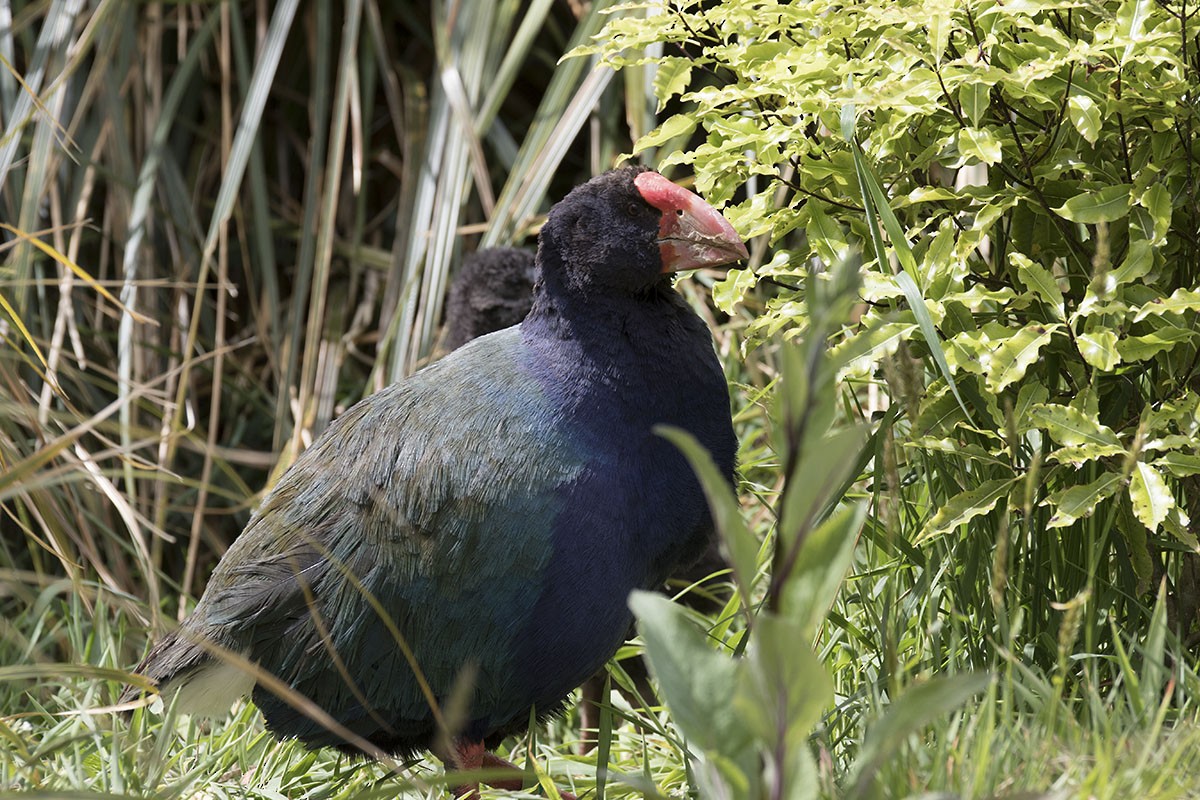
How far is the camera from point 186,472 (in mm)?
3979

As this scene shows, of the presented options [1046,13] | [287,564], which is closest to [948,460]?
[1046,13]

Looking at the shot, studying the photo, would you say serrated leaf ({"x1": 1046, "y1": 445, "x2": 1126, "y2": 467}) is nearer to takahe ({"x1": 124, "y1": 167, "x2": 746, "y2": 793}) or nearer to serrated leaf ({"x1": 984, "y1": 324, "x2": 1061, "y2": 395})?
serrated leaf ({"x1": 984, "y1": 324, "x2": 1061, "y2": 395})

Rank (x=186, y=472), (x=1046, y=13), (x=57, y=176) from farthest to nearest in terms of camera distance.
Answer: (x=186, y=472) < (x=57, y=176) < (x=1046, y=13)

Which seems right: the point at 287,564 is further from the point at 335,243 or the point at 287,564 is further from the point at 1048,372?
the point at 335,243

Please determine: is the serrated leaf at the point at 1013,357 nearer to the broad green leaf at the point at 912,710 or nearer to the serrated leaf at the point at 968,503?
the serrated leaf at the point at 968,503

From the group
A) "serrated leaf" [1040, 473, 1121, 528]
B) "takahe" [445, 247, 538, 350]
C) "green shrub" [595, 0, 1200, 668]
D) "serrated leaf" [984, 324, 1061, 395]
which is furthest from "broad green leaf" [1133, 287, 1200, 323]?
"takahe" [445, 247, 538, 350]

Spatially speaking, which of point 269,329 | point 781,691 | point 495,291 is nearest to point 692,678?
point 781,691

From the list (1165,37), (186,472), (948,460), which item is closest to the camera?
(1165,37)

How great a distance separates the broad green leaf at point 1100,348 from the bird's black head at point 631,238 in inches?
22.8

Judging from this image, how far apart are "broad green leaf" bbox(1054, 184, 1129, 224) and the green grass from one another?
16.3 inches

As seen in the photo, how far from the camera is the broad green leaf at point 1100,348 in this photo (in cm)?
171

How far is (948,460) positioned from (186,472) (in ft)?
8.36

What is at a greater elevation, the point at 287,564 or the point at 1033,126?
the point at 1033,126

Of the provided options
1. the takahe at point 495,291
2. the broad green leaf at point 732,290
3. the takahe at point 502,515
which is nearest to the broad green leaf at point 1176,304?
Result: the broad green leaf at point 732,290
